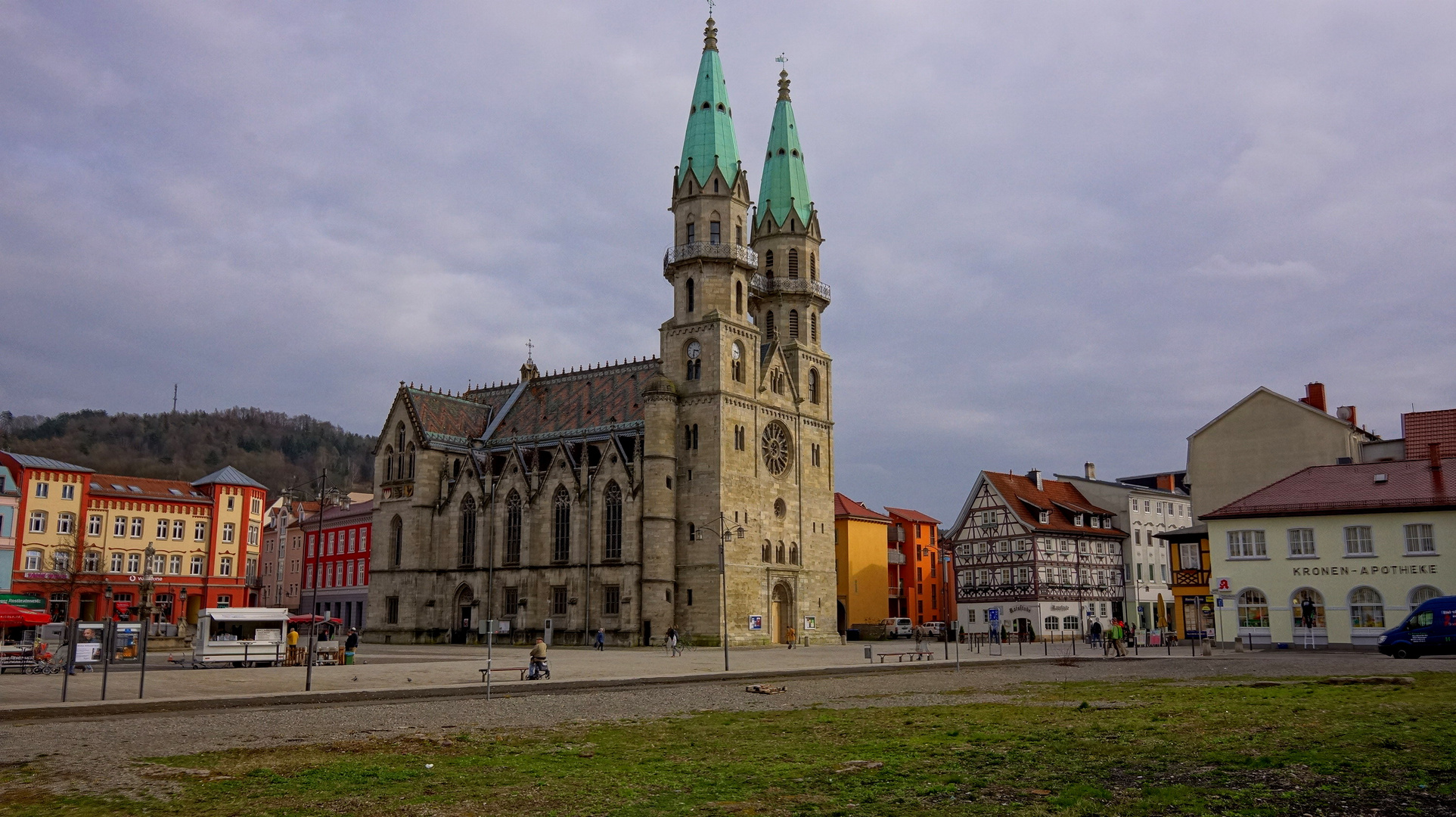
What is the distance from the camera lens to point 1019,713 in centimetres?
1950

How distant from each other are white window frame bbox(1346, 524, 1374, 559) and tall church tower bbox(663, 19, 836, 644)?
99.5 ft

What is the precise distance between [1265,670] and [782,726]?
20652mm

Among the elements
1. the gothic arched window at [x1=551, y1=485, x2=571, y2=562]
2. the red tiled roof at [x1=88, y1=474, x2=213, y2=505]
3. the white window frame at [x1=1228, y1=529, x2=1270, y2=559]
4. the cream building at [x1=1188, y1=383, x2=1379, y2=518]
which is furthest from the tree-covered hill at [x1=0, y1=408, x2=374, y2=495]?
the white window frame at [x1=1228, y1=529, x2=1270, y2=559]

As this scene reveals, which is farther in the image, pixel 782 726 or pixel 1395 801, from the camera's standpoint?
pixel 782 726

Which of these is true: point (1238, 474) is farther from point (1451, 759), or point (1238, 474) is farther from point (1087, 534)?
point (1451, 759)

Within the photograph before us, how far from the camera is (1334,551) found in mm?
47438

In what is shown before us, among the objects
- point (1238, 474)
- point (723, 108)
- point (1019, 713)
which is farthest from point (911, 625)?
point (1019, 713)

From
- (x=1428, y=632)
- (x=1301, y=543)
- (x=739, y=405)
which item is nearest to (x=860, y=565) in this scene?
(x=739, y=405)

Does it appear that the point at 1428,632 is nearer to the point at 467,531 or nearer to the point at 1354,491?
the point at 1354,491

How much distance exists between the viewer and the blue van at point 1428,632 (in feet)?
119

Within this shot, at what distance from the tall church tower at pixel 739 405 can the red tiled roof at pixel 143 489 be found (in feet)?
147

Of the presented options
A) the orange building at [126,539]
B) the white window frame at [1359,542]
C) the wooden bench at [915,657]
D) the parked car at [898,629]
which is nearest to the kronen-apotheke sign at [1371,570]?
the white window frame at [1359,542]

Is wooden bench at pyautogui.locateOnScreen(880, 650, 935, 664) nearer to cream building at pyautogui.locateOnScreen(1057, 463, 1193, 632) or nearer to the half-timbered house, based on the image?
the half-timbered house

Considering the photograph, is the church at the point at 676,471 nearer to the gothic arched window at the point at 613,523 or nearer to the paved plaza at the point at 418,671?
the gothic arched window at the point at 613,523
